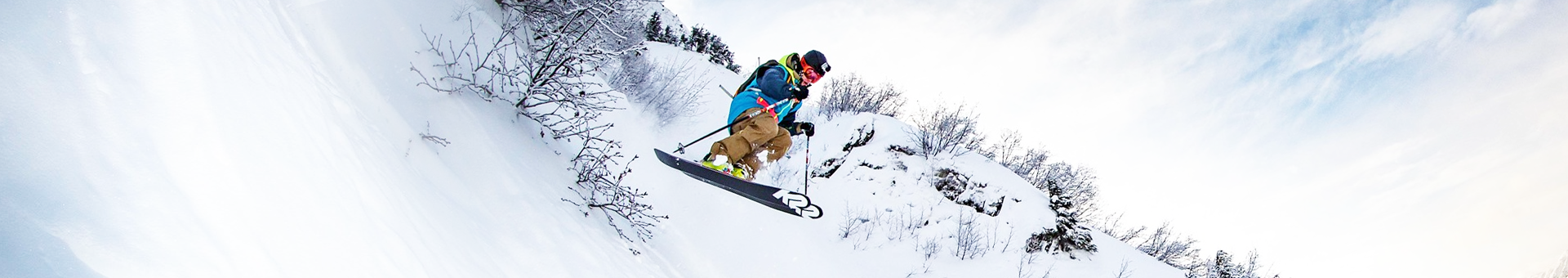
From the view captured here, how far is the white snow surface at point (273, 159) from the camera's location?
1.35 m

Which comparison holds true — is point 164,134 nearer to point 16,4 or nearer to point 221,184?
point 221,184

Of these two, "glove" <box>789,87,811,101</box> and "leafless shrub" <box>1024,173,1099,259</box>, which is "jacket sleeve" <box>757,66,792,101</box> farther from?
"leafless shrub" <box>1024,173,1099,259</box>

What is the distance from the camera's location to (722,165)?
6039mm

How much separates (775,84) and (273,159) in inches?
166

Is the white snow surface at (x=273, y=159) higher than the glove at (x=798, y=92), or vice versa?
the glove at (x=798, y=92)

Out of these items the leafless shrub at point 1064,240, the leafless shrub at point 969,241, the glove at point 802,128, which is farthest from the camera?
the leafless shrub at point 1064,240

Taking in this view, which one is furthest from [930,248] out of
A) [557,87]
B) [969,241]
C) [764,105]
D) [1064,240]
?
[557,87]

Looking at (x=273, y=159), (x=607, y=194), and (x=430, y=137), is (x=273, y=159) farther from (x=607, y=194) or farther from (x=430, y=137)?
(x=607, y=194)

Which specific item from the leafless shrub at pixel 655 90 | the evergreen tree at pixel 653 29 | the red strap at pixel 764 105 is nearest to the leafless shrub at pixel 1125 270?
the red strap at pixel 764 105

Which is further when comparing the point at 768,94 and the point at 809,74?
the point at 809,74

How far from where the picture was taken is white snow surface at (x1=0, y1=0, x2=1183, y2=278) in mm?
1351

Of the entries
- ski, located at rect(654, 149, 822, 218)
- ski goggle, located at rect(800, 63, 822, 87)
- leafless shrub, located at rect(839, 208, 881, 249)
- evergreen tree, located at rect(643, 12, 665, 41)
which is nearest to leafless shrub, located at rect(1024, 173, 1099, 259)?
leafless shrub, located at rect(839, 208, 881, 249)

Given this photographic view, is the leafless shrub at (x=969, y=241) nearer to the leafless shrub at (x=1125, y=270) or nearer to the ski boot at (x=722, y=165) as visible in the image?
the leafless shrub at (x=1125, y=270)

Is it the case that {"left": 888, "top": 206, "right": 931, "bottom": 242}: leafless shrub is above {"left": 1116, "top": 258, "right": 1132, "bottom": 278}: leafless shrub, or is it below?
above
